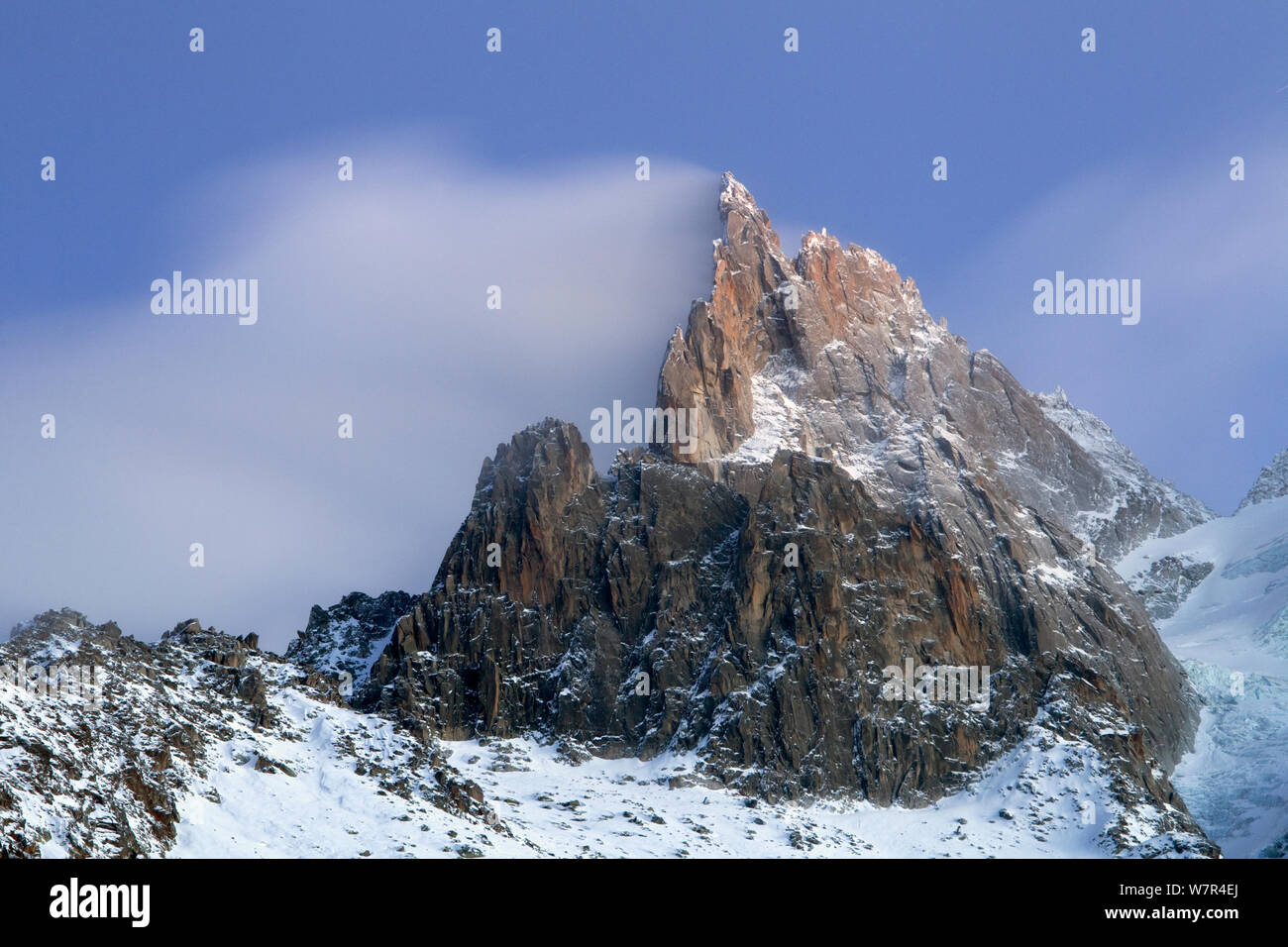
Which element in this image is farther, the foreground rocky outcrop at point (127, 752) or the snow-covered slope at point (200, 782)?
the snow-covered slope at point (200, 782)

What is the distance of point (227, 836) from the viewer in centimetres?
15812

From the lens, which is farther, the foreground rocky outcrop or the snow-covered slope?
the snow-covered slope

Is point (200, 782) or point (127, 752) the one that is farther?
point (200, 782)

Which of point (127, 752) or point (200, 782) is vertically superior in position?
point (127, 752)
